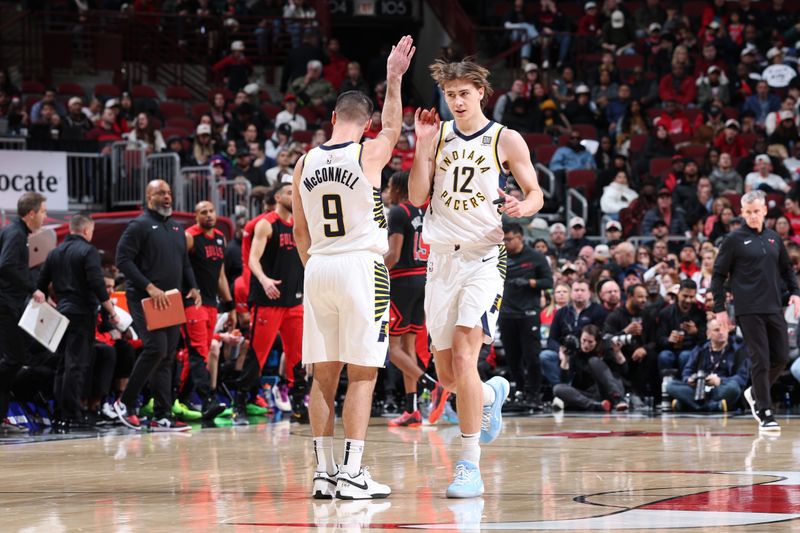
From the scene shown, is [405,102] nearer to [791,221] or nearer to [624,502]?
[791,221]

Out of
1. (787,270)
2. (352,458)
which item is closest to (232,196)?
(787,270)

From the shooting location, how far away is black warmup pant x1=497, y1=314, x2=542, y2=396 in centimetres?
1293

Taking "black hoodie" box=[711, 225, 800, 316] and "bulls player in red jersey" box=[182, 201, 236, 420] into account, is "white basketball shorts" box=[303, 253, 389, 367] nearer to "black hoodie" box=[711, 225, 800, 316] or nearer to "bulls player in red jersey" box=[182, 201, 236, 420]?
"black hoodie" box=[711, 225, 800, 316]

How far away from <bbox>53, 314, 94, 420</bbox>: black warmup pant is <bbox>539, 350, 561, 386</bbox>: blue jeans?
5269mm

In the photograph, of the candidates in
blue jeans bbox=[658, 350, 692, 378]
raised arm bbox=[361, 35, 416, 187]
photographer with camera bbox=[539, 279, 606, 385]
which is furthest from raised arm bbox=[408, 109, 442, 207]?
photographer with camera bbox=[539, 279, 606, 385]

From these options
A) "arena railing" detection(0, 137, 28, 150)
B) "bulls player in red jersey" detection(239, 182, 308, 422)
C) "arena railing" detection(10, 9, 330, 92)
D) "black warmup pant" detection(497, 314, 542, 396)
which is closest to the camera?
"bulls player in red jersey" detection(239, 182, 308, 422)

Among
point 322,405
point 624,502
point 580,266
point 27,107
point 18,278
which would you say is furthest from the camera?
point 27,107

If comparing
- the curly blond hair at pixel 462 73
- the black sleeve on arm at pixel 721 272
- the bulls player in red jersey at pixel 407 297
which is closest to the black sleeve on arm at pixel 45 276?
the bulls player in red jersey at pixel 407 297

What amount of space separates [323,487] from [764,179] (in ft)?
44.2

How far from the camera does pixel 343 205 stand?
610 cm

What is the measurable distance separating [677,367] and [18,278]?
6.95m

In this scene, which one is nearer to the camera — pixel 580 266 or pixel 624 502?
pixel 624 502

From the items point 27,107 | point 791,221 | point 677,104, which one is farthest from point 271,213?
point 677,104

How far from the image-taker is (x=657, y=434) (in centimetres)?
973
